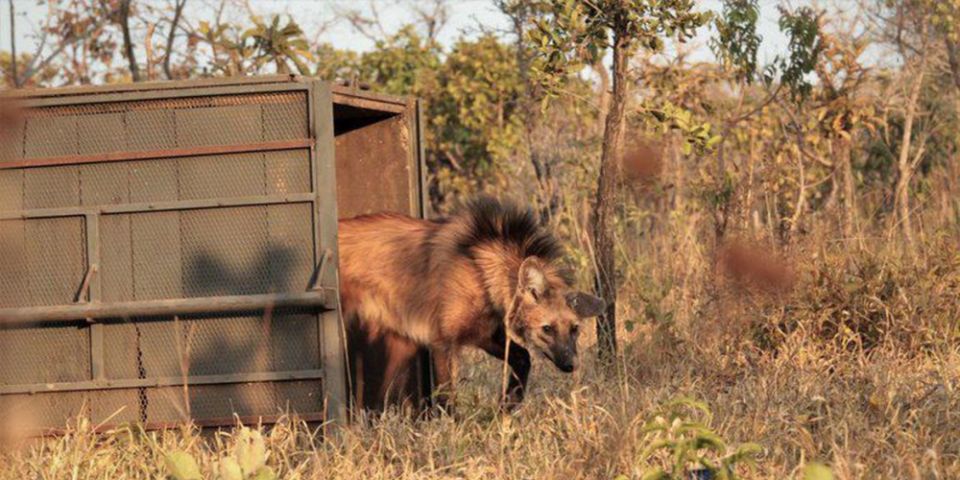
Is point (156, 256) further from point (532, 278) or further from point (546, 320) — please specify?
point (546, 320)

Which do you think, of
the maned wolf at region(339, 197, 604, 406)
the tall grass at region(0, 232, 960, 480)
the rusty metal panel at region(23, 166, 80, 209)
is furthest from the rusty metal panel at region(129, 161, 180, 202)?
the maned wolf at region(339, 197, 604, 406)

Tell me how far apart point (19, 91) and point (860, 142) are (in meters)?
7.98

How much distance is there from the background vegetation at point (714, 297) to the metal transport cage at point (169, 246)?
0.75 feet

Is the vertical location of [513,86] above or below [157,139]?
above

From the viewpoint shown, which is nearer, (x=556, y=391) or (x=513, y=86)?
(x=556, y=391)

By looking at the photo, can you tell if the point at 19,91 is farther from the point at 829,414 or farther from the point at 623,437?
the point at 829,414

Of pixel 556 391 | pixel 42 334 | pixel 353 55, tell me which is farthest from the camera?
pixel 353 55

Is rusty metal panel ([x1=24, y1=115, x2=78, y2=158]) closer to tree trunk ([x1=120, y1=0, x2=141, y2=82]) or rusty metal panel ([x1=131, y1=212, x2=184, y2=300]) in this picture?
rusty metal panel ([x1=131, y1=212, x2=184, y2=300])

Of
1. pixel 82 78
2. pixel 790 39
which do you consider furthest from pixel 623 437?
pixel 82 78

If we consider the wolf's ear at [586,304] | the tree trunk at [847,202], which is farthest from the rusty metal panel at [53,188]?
the tree trunk at [847,202]

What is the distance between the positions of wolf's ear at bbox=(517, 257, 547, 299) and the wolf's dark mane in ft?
0.60

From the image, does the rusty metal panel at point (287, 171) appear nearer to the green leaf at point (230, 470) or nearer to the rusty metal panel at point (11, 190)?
the rusty metal panel at point (11, 190)

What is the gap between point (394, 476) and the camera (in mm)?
4590

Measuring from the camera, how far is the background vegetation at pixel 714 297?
4.59 m
